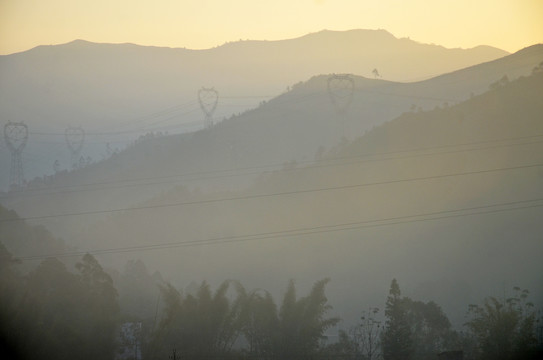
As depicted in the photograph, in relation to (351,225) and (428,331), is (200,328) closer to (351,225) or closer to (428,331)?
(428,331)

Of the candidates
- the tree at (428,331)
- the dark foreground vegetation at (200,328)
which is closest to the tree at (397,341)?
the dark foreground vegetation at (200,328)

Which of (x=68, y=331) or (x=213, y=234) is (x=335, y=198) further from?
(x=68, y=331)

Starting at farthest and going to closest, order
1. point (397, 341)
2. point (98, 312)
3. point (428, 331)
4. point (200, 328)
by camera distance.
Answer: point (428, 331)
point (200, 328)
point (98, 312)
point (397, 341)

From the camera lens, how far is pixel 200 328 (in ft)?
175

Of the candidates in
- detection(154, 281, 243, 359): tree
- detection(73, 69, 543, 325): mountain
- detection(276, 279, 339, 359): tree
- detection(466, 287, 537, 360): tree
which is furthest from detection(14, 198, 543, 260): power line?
detection(466, 287, 537, 360): tree

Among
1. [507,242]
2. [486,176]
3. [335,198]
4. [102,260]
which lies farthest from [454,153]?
[102,260]

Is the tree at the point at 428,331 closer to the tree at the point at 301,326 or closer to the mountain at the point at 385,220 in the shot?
the tree at the point at 301,326

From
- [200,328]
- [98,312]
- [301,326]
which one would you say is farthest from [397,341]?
[98,312]

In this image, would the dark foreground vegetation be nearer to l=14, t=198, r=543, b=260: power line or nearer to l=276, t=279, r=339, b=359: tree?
l=276, t=279, r=339, b=359: tree

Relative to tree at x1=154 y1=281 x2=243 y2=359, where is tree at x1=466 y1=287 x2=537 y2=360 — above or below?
below

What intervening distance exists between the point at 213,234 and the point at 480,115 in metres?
55.7

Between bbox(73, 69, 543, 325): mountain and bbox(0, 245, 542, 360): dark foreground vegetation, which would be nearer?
bbox(0, 245, 542, 360): dark foreground vegetation

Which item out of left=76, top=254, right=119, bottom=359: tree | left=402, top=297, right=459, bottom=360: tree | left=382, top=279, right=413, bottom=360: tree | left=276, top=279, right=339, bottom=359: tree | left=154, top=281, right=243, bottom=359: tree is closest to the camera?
left=76, top=254, right=119, bottom=359: tree

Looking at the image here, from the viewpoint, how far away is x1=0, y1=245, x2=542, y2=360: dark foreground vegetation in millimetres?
46844
